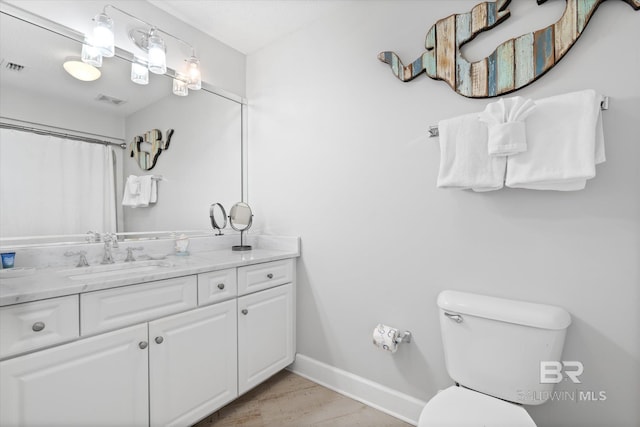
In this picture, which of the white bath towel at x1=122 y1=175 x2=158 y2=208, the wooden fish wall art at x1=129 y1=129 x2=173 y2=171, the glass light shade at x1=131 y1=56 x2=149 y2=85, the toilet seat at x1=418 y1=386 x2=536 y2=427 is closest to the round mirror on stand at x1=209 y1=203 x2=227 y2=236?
the white bath towel at x1=122 y1=175 x2=158 y2=208

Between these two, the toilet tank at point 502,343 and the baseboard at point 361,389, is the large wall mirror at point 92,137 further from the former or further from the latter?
the toilet tank at point 502,343

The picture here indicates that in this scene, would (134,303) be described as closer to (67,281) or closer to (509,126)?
(67,281)

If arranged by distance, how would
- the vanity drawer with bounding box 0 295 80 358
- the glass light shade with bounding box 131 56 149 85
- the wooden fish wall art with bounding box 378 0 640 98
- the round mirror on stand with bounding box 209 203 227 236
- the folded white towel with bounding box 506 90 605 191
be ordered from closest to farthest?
the vanity drawer with bounding box 0 295 80 358 → the folded white towel with bounding box 506 90 605 191 → the wooden fish wall art with bounding box 378 0 640 98 → the glass light shade with bounding box 131 56 149 85 → the round mirror on stand with bounding box 209 203 227 236

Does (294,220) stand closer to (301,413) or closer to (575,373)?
(301,413)

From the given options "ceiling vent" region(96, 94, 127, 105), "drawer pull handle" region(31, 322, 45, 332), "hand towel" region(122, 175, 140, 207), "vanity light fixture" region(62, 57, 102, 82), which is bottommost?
"drawer pull handle" region(31, 322, 45, 332)

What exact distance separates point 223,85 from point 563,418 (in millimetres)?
2733

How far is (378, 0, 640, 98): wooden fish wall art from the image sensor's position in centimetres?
120

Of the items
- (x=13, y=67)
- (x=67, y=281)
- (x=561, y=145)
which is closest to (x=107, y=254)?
(x=67, y=281)

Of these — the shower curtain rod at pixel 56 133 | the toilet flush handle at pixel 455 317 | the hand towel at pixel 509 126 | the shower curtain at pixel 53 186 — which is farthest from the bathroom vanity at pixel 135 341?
the hand towel at pixel 509 126

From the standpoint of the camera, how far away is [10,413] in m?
0.95

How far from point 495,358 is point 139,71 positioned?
2317mm

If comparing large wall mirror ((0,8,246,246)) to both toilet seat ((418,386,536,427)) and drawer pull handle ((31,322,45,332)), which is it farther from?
toilet seat ((418,386,536,427))

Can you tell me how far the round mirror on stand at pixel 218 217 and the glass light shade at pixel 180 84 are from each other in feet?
2.55

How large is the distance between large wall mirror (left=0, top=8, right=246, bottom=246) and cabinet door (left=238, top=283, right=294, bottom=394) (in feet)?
2.42
